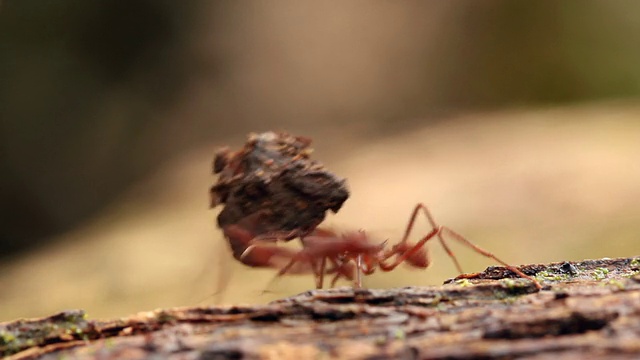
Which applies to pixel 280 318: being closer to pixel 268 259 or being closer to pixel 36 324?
pixel 36 324

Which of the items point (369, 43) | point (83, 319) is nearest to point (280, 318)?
point (83, 319)

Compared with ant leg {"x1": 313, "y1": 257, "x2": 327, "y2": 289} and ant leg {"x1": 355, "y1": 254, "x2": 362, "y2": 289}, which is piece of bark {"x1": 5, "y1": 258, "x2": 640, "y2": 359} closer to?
ant leg {"x1": 355, "y1": 254, "x2": 362, "y2": 289}

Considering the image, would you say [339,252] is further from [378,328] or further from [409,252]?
[378,328]

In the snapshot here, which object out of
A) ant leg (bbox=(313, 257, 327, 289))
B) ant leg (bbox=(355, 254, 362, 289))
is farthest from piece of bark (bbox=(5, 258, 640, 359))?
ant leg (bbox=(313, 257, 327, 289))

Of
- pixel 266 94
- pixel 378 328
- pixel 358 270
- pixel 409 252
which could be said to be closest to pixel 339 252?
pixel 358 270

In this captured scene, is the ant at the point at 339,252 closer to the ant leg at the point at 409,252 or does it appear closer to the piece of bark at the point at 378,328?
the ant leg at the point at 409,252

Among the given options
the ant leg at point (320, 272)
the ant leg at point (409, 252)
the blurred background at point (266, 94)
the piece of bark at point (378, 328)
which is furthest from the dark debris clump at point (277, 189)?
the blurred background at point (266, 94)
